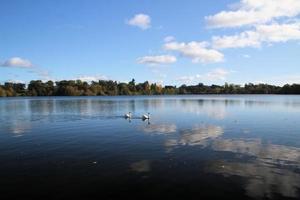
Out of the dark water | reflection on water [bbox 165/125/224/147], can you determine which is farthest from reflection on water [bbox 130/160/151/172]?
reflection on water [bbox 165/125/224/147]

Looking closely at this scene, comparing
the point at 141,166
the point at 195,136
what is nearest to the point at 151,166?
the point at 141,166

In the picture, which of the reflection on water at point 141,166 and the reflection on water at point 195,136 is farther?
the reflection on water at point 195,136

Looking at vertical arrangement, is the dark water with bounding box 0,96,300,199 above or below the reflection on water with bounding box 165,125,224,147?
below

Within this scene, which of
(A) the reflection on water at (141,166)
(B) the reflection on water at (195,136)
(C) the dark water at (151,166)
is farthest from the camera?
(B) the reflection on water at (195,136)

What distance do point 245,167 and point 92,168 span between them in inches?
351

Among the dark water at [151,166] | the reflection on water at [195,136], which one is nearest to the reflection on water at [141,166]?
the dark water at [151,166]

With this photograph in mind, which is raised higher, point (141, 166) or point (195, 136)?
point (195, 136)

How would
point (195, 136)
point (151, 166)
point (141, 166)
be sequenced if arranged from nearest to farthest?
1. point (151, 166)
2. point (141, 166)
3. point (195, 136)

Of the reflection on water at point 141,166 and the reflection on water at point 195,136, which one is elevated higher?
the reflection on water at point 195,136

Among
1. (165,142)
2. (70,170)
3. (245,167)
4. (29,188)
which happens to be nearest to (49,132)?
(165,142)

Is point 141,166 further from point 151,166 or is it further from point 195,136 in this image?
point 195,136

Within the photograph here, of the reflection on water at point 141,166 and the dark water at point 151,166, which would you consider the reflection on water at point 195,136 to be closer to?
the dark water at point 151,166

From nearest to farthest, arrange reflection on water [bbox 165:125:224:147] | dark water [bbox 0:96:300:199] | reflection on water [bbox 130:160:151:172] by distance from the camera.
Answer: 1. dark water [bbox 0:96:300:199]
2. reflection on water [bbox 130:160:151:172]
3. reflection on water [bbox 165:125:224:147]

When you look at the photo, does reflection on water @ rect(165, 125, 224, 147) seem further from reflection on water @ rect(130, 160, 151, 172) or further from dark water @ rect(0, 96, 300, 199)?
reflection on water @ rect(130, 160, 151, 172)
